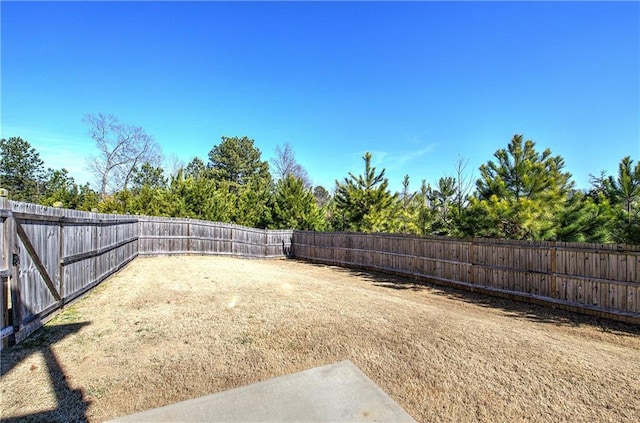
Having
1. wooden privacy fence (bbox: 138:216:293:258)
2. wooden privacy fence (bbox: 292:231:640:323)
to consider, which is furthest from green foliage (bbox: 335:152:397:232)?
wooden privacy fence (bbox: 292:231:640:323)

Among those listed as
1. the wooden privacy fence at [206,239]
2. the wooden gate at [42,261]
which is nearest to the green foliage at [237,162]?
the wooden privacy fence at [206,239]

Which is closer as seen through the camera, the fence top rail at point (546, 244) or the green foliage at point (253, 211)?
the fence top rail at point (546, 244)

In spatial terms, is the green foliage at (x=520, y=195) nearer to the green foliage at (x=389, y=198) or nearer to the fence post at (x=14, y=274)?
the green foliage at (x=389, y=198)

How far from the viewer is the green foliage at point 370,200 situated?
1578 centimetres

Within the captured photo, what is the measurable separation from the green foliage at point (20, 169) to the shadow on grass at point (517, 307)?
1579 inches

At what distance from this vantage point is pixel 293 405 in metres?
2.42

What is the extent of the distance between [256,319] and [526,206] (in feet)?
23.3

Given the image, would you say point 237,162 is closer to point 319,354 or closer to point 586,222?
point 586,222

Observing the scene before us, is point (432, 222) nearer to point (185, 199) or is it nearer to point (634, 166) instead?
point (634, 166)

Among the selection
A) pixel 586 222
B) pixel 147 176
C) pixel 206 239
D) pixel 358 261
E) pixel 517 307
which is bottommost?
pixel 517 307

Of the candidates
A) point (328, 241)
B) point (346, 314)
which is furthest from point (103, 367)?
point (328, 241)

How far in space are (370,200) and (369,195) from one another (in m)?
0.27

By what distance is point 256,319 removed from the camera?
492cm

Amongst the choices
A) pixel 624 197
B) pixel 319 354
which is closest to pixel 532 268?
pixel 624 197
